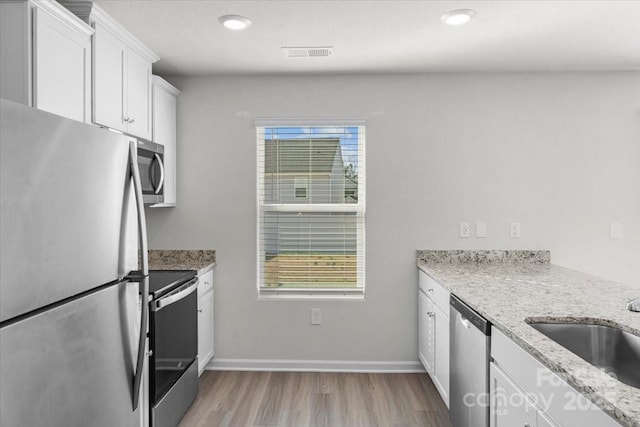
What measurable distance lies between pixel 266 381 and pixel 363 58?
8.28 ft

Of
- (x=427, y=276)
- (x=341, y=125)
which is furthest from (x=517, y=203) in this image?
(x=341, y=125)

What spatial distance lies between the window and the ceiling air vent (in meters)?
0.66

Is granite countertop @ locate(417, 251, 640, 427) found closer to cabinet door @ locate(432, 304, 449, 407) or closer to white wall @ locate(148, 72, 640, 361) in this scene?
white wall @ locate(148, 72, 640, 361)

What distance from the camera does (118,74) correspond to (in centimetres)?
242

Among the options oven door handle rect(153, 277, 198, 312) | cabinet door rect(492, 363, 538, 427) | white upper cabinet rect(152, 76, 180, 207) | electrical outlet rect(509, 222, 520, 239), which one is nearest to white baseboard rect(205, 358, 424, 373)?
oven door handle rect(153, 277, 198, 312)

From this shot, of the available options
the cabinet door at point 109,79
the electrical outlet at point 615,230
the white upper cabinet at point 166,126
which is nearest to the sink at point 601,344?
the electrical outlet at point 615,230

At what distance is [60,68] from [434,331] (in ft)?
8.55

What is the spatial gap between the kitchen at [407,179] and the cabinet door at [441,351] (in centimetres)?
62

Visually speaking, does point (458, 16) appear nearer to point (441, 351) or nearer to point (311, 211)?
point (311, 211)

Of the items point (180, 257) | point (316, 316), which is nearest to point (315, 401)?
point (316, 316)

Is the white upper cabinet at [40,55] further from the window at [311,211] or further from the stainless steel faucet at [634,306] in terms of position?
the stainless steel faucet at [634,306]

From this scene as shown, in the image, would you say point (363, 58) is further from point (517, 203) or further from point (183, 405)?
point (183, 405)

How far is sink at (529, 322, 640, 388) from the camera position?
1.59 metres

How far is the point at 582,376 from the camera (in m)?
1.16
